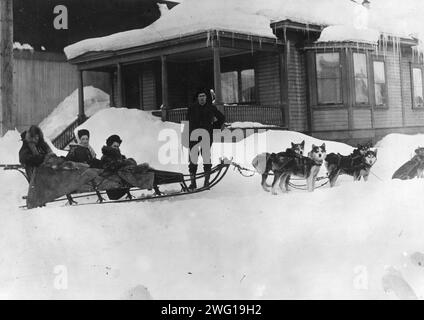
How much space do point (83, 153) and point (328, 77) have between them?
7.84 meters

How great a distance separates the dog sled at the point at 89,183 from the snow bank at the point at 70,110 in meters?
3.81

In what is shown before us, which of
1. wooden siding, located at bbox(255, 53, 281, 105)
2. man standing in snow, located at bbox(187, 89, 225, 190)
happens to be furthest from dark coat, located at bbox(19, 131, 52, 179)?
wooden siding, located at bbox(255, 53, 281, 105)

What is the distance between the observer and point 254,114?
11.9 meters

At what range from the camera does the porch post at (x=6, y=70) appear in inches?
245

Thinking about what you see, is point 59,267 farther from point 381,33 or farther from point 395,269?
point 381,33

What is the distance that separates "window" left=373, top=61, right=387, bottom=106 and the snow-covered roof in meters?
1.03

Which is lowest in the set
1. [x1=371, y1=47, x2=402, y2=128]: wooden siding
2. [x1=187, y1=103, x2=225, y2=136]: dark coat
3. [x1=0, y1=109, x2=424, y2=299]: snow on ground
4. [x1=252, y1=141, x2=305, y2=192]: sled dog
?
[x1=0, y1=109, x2=424, y2=299]: snow on ground

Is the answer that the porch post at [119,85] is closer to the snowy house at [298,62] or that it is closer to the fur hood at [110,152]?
the snowy house at [298,62]

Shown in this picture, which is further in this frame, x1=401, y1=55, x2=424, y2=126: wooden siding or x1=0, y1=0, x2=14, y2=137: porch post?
A: x1=401, y1=55, x2=424, y2=126: wooden siding

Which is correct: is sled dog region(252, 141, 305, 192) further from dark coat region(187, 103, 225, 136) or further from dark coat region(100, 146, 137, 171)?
dark coat region(100, 146, 137, 171)

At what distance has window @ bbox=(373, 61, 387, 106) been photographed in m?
12.5

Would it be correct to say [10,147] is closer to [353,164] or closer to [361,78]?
[353,164]

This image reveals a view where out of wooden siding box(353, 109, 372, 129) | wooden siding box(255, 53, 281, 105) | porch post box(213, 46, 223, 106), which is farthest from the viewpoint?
wooden siding box(255, 53, 281, 105)

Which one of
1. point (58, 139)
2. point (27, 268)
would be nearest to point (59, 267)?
point (27, 268)
